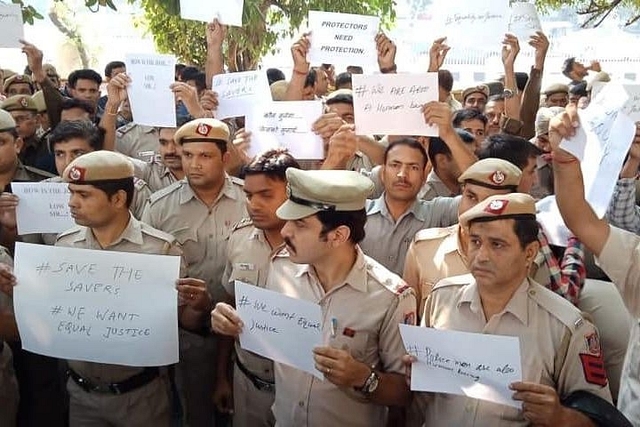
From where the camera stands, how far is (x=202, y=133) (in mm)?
3812

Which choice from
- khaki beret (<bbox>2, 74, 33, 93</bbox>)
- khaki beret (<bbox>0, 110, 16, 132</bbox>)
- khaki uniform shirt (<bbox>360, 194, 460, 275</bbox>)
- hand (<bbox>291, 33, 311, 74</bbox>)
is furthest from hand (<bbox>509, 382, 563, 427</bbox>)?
khaki beret (<bbox>2, 74, 33, 93</bbox>)

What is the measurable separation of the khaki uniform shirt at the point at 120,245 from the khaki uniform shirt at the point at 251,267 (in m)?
0.28

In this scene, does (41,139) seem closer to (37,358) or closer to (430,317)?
(37,358)

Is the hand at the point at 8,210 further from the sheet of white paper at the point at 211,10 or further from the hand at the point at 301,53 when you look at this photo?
the hand at the point at 301,53

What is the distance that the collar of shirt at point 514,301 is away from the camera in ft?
7.64

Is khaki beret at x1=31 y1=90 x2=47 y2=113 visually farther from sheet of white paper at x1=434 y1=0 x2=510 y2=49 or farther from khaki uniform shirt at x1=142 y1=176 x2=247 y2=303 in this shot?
sheet of white paper at x1=434 y1=0 x2=510 y2=49

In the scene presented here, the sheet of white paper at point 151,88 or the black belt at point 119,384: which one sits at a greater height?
the sheet of white paper at point 151,88

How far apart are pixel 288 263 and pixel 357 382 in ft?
2.23

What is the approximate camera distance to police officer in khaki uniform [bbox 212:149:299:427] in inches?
125

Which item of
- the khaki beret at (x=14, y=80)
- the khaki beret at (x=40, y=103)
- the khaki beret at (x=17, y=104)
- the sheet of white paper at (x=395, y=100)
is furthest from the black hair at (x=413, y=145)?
the khaki beret at (x=14, y=80)

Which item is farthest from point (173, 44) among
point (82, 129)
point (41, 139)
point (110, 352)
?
point (110, 352)

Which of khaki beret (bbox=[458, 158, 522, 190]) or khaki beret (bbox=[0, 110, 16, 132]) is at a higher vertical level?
khaki beret (bbox=[0, 110, 16, 132])

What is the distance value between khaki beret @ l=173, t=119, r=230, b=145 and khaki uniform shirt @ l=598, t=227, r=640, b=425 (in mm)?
2217

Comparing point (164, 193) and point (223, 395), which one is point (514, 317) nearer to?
point (223, 395)
